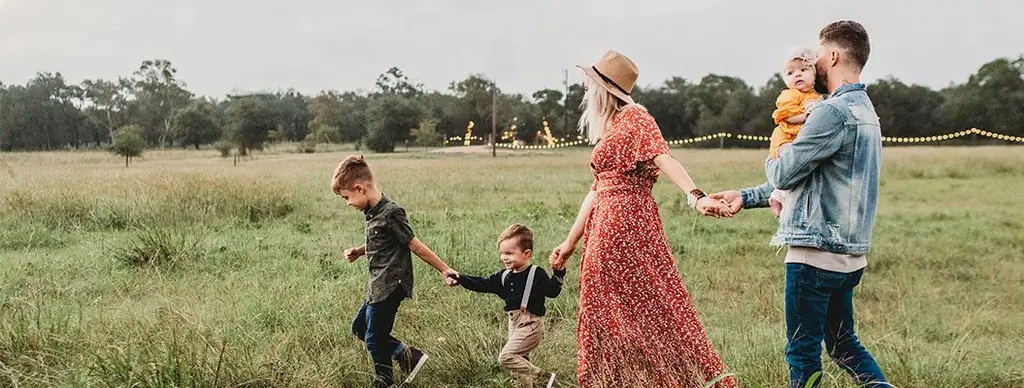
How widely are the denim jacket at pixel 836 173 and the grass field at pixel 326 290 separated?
0.81 m

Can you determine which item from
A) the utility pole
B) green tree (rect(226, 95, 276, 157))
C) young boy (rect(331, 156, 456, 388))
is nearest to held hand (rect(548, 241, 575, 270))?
young boy (rect(331, 156, 456, 388))

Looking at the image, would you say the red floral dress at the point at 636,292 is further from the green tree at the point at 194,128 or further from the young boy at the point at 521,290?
the green tree at the point at 194,128

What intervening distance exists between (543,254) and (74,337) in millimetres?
4620

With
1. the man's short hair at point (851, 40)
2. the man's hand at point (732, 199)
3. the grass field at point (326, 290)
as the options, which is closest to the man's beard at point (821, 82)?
the man's short hair at point (851, 40)

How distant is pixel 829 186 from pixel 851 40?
55cm

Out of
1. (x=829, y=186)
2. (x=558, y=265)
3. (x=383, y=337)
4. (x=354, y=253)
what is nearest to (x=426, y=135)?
(x=354, y=253)

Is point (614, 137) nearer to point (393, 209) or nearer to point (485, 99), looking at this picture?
point (393, 209)

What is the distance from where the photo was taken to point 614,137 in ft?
10.9

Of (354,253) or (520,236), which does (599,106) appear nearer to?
(520,236)

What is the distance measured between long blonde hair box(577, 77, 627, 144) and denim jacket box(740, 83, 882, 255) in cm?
81

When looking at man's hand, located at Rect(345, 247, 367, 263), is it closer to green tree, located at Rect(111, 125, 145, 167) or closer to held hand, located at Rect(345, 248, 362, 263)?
held hand, located at Rect(345, 248, 362, 263)

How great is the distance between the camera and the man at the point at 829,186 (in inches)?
109

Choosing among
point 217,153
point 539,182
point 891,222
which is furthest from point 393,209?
point 217,153

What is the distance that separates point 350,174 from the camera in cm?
358
